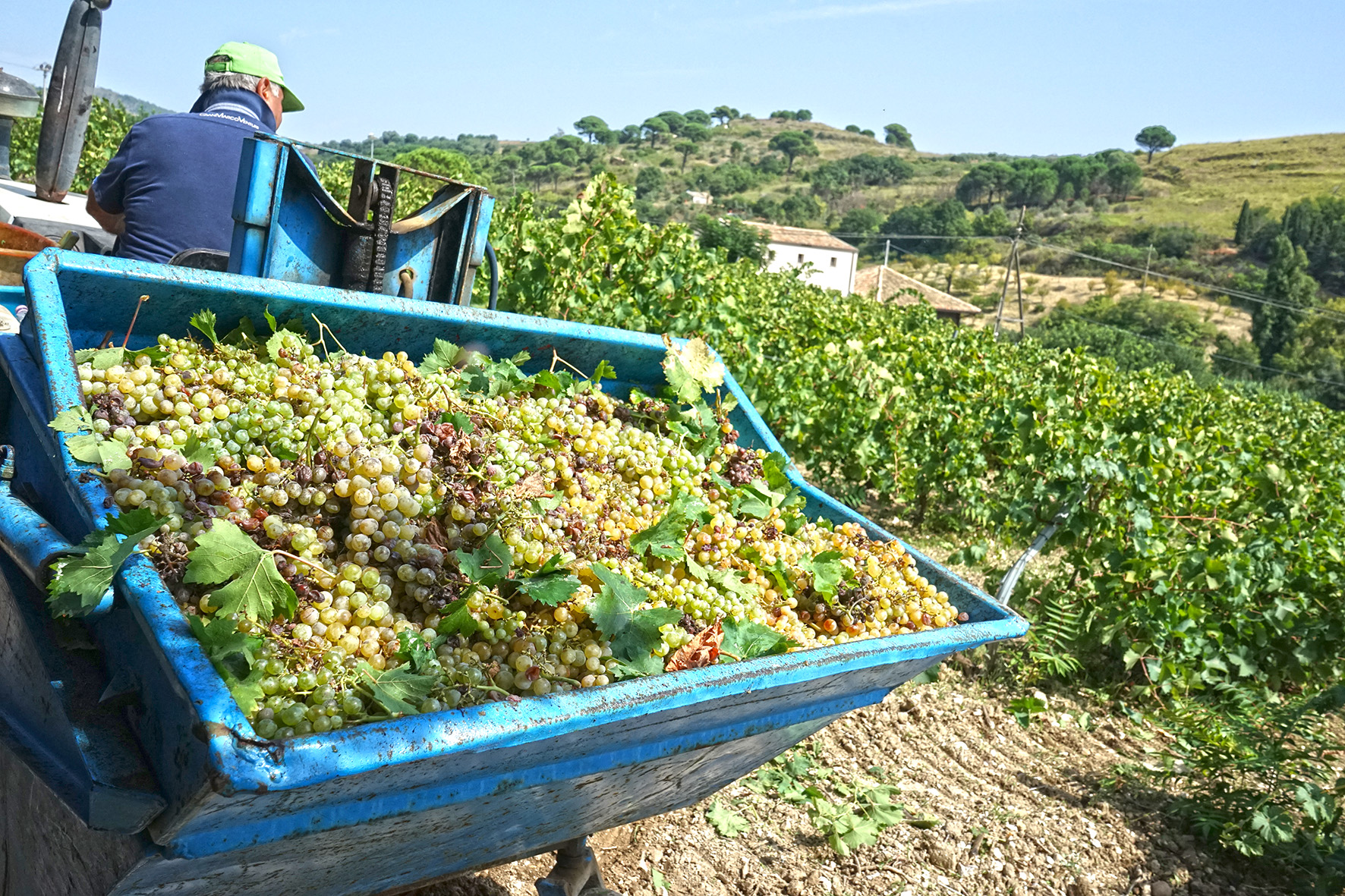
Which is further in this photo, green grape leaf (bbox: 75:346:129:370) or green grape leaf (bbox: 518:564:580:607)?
green grape leaf (bbox: 75:346:129:370)

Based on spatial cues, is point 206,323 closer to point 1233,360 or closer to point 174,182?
point 174,182

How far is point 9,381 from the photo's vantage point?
189 centimetres

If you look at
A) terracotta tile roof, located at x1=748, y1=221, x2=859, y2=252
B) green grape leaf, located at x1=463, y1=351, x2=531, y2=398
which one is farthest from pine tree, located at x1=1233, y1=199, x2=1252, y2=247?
green grape leaf, located at x1=463, y1=351, x2=531, y2=398

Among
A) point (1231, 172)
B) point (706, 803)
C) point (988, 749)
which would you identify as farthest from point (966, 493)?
point (1231, 172)

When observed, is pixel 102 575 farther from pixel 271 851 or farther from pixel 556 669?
pixel 556 669

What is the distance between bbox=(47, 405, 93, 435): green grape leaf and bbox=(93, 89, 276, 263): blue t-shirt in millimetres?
1826

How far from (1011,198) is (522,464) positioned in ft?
430

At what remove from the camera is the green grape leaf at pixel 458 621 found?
63.0 inches

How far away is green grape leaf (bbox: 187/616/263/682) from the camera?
Result: 4.05 feet

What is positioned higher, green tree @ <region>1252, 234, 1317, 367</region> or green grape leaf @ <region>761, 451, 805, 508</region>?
green tree @ <region>1252, 234, 1317, 367</region>

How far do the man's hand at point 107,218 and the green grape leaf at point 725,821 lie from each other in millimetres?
2975

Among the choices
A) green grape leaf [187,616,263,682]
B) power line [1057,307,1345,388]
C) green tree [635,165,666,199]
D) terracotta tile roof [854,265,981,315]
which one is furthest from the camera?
green tree [635,165,666,199]

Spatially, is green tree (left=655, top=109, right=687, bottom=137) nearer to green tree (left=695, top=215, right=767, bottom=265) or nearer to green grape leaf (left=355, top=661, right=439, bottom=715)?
green tree (left=695, top=215, right=767, bottom=265)

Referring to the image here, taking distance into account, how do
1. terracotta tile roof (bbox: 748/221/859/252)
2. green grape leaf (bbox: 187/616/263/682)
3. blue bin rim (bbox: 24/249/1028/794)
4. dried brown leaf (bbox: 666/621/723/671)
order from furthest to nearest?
terracotta tile roof (bbox: 748/221/859/252)
dried brown leaf (bbox: 666/621/723/671)
green grape leaf (bbox: 187/616/263/682)
blue bin rim (bbox: 24/249/1028/794)
